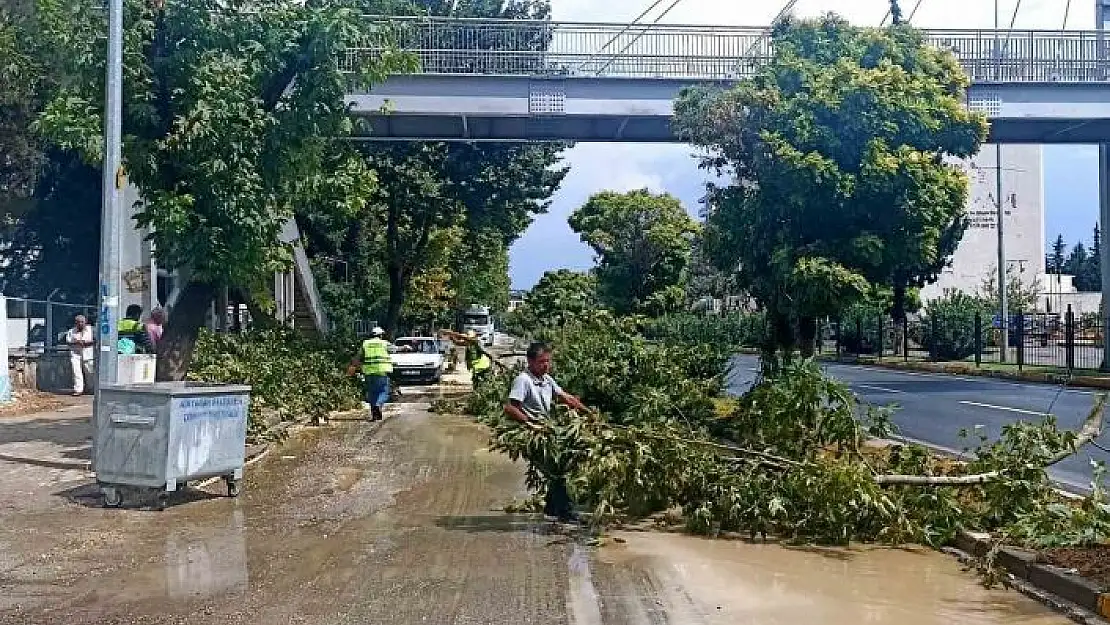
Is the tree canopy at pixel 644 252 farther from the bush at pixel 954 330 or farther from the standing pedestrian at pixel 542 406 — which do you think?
the standing pedestrian at pixel 542 406

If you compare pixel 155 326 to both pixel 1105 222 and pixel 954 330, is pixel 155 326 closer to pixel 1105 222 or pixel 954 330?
pixel 1105 222

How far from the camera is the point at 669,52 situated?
2197 centimetres

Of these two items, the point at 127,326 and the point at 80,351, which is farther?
the point at 80,351

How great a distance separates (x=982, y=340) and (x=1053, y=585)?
124ft

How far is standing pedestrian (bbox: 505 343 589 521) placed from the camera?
993 cm

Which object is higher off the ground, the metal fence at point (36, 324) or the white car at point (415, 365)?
the metal fence at point (36, 324)

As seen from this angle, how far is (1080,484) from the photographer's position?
12.3 metres

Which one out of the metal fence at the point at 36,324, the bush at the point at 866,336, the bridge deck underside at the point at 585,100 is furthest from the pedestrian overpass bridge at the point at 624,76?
the bush at the point at 866,336

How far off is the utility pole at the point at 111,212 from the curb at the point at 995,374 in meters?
23.2

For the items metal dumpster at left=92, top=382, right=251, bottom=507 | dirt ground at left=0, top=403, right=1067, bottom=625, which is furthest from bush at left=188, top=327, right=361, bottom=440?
dirt ground at left=0, top=403, right=1067, bottom=625

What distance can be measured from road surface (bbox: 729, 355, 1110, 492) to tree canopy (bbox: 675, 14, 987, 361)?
2339mm

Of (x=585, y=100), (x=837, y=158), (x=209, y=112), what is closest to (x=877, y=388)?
(x=585, y=100)

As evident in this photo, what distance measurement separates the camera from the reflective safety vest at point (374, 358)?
20484 millimetres

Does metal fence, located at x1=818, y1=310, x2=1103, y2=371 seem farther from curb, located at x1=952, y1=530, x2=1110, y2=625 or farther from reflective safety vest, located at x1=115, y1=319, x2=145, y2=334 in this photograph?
curb, located at x1=952, y1=530, x2=1110, y2=625
